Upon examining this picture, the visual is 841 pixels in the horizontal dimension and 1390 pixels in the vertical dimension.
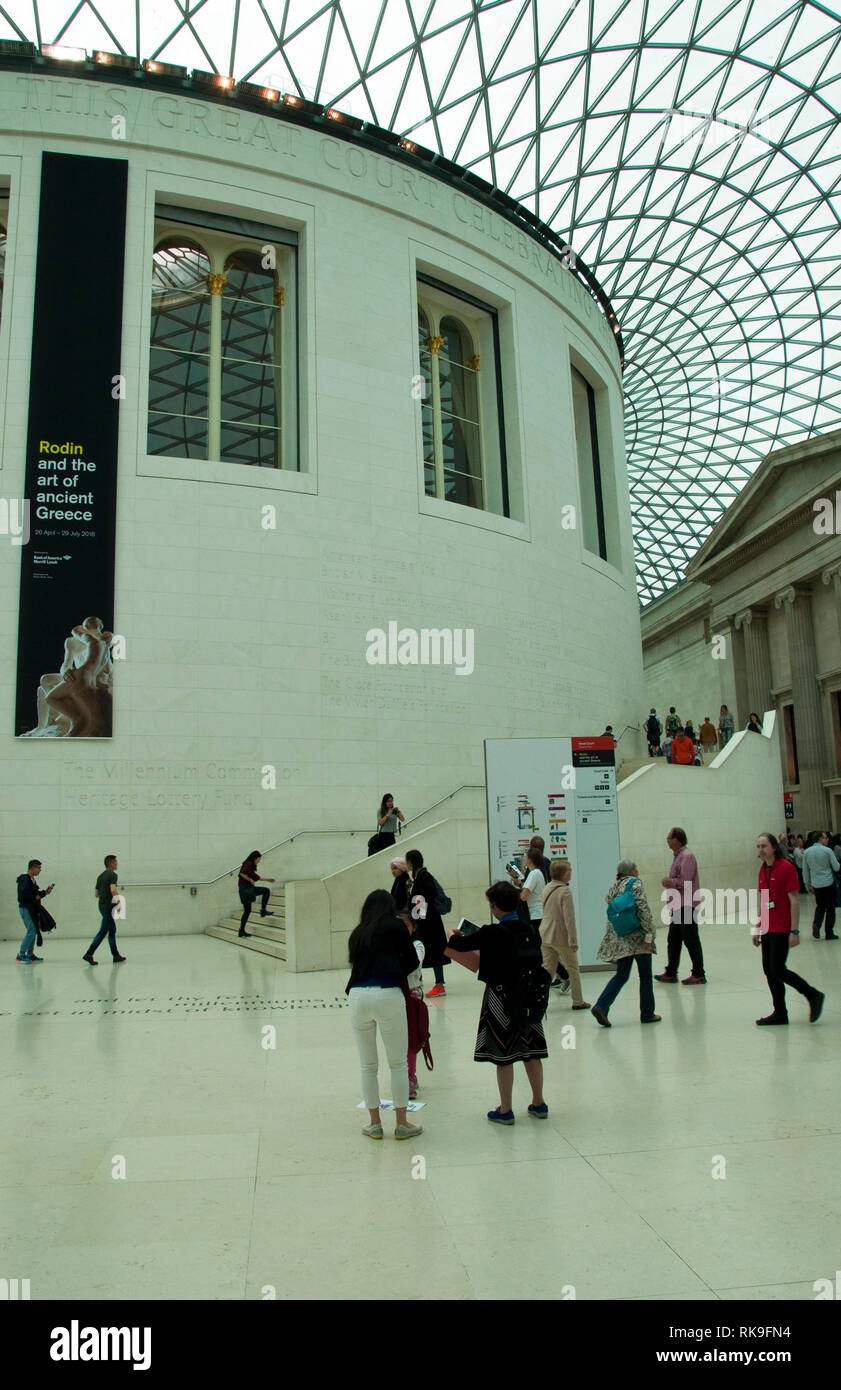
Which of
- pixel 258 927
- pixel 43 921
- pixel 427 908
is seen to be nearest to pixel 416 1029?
pixel 427 908

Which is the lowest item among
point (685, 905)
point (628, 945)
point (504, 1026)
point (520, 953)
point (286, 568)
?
point (504, 1026)

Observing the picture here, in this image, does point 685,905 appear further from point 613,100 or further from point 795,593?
point 795,593

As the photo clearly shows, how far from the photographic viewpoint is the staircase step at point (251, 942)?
16.5m

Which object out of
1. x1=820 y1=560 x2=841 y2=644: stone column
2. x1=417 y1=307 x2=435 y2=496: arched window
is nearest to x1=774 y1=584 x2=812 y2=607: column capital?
x1=820 y1=560 x2=841 y2=644: stone column

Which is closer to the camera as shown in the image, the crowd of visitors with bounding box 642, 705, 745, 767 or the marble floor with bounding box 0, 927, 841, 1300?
the marble floor with bounding box 0, 927, 841, 1300

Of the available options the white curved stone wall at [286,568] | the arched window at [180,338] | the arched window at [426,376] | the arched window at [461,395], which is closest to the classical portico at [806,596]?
the white curved stone wall at [286,568]

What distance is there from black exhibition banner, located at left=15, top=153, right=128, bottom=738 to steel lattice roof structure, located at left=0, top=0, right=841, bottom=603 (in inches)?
274

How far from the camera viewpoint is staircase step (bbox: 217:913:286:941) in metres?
17.5

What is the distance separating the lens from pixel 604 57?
3044 centimetres

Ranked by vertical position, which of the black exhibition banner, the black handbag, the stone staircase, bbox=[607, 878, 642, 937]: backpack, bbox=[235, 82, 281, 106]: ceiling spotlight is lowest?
the stone staircase

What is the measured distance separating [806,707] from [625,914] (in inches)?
1508

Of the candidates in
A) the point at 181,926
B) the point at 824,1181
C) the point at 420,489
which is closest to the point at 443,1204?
the point at 824,1181

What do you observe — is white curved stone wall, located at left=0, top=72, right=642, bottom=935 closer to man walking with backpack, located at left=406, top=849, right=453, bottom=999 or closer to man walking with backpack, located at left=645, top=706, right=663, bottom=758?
man walking with backpack, located at left=645, top=706, right=663, bottom=758

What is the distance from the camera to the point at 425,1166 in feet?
18.7
